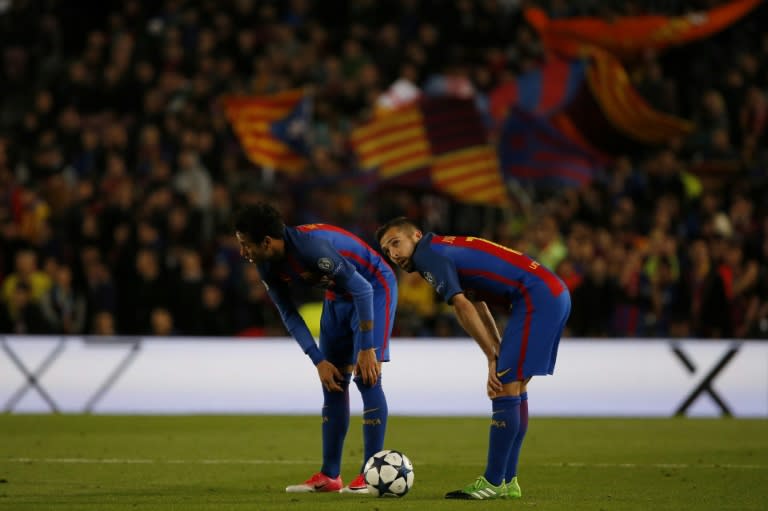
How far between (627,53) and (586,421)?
7521mm

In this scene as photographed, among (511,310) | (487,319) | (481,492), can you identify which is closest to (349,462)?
(487,319)

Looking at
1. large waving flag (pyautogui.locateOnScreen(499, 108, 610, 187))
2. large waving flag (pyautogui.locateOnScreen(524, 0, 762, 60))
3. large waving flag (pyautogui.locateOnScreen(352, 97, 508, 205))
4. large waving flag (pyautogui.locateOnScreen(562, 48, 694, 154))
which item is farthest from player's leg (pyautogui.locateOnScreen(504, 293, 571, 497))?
large waving flag (pyautogui.locateOnScreen(524, 0, 762, 60))

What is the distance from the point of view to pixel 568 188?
19.5 meters

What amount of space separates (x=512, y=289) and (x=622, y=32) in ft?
41.8

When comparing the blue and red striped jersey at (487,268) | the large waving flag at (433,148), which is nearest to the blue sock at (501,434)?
the blue and red striped jersey at (487,268)

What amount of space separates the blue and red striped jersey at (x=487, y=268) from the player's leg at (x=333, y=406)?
847 millimetres

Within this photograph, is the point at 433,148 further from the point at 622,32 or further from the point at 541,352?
the point at 541,352

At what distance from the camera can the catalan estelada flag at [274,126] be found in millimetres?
19109

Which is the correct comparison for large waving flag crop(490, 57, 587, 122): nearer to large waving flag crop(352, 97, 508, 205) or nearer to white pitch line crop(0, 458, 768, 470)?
large waving flag crop(352, 97, 508, 205)

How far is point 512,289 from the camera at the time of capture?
331 inches

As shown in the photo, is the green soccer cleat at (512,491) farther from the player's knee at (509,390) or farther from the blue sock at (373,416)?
the blue sock at (373,416)

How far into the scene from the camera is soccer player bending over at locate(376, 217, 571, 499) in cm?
823

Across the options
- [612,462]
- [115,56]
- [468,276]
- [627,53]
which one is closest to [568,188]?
[627,53]

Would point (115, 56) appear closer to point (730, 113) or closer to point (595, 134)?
point (595, 134)
